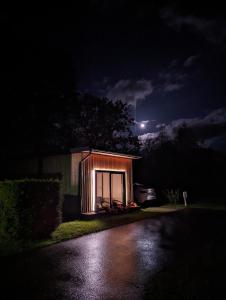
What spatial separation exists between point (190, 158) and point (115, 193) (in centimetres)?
1492

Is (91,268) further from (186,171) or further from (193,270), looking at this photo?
(186,171)

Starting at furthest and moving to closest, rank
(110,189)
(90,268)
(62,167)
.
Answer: (110,189)
(62,167)
(90,268)

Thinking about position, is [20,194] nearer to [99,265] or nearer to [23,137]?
[99,265]

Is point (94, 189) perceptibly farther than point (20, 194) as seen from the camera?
Yes

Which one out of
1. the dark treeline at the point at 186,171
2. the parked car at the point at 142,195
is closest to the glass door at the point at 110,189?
the parked car at the point at 142,195

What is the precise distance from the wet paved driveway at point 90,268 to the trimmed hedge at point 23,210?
1.20 meters

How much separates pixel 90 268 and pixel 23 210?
11.0 feet

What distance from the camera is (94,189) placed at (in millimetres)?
13664

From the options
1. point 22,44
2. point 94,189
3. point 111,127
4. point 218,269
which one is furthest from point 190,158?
point 218,269

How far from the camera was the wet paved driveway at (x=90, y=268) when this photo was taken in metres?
4.25

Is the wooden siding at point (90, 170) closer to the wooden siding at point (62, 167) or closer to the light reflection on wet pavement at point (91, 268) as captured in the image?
the wooden siding at point (62, 167)

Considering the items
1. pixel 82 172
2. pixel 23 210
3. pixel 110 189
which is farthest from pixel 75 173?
pixel 23 210

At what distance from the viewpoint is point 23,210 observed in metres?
7.80

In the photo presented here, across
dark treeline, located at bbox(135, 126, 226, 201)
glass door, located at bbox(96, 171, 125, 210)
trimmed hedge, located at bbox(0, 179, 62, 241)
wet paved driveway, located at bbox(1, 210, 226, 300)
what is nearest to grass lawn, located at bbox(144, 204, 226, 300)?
wet paved driveway, located at bbox(1, 210, 226, 300)
